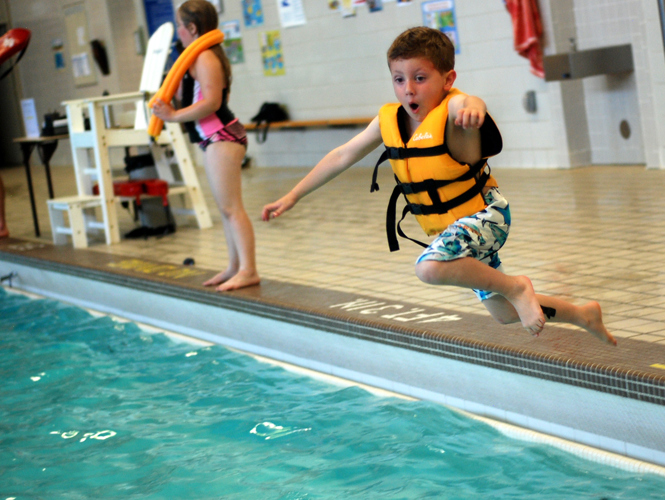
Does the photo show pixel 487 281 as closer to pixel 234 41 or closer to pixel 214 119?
pixel 214 119

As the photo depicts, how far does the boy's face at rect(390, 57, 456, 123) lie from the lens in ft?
7.75

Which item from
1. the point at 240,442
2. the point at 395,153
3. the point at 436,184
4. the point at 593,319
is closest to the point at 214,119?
the point at 240,442

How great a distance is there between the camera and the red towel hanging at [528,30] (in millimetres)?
7711

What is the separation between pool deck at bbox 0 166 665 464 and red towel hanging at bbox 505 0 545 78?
1.14 m

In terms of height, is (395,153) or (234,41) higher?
(234,41)

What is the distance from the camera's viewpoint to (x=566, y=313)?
265 centimetres

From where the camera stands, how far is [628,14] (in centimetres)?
721

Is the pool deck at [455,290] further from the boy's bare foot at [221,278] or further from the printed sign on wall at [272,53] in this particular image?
the printed sign on wall at [272,53]

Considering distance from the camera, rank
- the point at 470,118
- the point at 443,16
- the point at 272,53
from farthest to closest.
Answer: the point at 272,53, the point at 443,16, the point at 470,118

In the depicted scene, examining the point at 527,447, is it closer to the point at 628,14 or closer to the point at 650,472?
the point at 650,472

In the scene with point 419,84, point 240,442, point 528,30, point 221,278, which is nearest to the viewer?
point 419,84

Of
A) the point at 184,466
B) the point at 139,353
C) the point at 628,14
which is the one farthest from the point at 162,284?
the point at 628,14

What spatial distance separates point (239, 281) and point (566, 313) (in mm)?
2269

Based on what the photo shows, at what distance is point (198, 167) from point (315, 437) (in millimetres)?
10273
